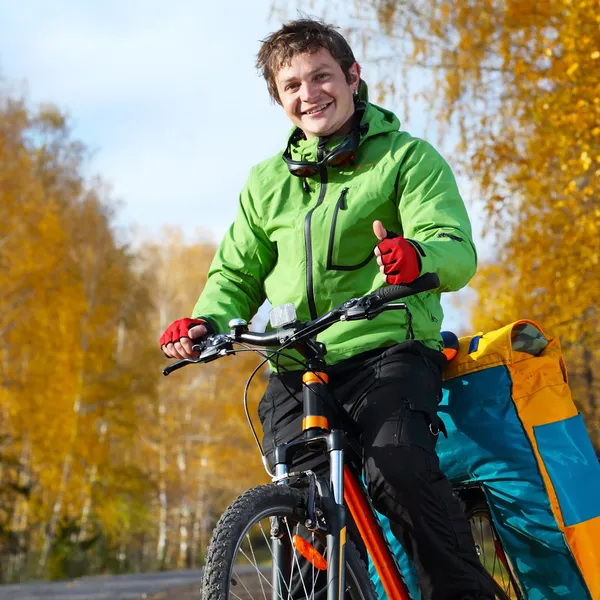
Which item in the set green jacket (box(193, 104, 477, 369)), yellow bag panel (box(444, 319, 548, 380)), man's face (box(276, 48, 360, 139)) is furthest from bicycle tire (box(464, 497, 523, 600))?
man's face (box(276, 48, 360, 139))

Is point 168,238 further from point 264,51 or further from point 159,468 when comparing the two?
point 264,51

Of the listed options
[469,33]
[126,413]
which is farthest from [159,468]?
[469,33]

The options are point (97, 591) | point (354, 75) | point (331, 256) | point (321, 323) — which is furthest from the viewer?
point (97, 591)

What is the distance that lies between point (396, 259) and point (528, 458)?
1.09 meters

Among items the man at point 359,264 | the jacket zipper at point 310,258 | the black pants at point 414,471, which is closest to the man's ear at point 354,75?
the man at point 359,264

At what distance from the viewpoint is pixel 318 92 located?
10.2ft

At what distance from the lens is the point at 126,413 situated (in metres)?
23.0

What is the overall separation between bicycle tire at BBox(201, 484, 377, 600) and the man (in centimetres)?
A: 19

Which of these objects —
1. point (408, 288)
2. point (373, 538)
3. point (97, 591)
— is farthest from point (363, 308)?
point (97, 591)

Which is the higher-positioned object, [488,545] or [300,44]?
[300,44]

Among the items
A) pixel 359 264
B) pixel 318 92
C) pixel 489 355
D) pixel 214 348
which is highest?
pixel 318 92

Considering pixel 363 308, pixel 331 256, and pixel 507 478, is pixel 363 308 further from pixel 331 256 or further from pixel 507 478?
pixel 507 478

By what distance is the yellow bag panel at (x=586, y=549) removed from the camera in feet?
9.93

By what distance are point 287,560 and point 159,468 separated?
2730cm
